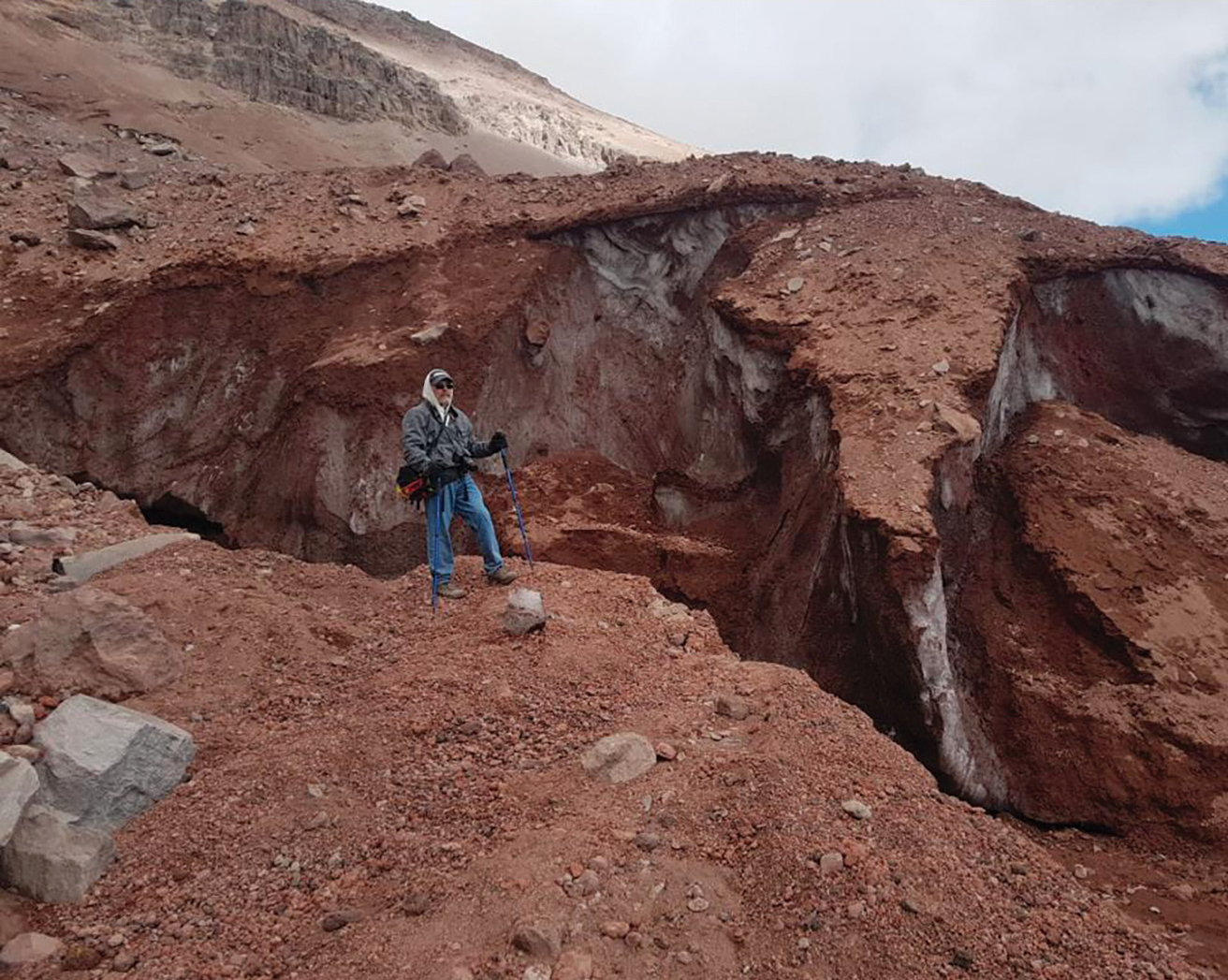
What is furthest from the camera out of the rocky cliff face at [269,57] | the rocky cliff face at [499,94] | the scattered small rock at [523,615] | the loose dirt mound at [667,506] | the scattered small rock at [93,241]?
Result: the rocky cliff face at [499,94]

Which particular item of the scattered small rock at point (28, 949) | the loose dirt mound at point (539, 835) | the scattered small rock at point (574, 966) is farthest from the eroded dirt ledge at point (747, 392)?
the scattered small rock at point (28, 949)

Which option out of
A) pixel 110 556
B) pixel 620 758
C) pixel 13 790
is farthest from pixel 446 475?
pixel 13 790

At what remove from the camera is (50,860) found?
3521 mm

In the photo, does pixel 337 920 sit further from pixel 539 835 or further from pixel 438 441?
pixel 438 441

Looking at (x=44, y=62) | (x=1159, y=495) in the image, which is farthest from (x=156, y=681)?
(x=44, y=62)

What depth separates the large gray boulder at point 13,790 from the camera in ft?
11.5

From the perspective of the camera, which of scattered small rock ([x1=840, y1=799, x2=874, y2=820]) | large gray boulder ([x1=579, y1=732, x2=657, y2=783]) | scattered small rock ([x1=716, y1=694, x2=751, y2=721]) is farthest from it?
scattered small rock ([x1=716, y1=694, x2=751, y2=721])

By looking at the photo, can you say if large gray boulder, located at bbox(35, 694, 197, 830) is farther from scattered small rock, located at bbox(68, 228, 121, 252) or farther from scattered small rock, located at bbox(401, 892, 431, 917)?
scattered small rock, located at bbox(68, 228, 121, 252)

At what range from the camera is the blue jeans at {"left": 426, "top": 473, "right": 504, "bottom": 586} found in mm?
6457

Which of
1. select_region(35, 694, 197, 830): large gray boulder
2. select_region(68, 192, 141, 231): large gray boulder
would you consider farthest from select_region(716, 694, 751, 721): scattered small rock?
select_region(68, 192, 141, 231): large gray boulder

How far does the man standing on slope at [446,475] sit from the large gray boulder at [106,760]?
237cm

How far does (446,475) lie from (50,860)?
Answer: 11.5 feet

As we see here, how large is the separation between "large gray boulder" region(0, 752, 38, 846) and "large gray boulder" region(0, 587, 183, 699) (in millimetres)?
921

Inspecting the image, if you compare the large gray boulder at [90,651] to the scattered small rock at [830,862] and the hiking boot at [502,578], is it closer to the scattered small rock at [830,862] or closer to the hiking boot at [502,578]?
the hiking boot at [502,578]
